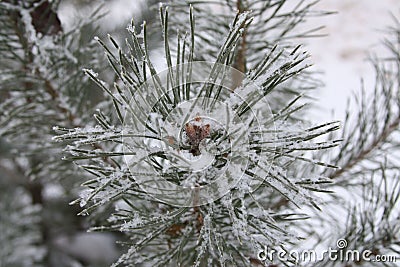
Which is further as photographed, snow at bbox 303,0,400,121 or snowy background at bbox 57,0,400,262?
snow at bbox 303,0,400,121

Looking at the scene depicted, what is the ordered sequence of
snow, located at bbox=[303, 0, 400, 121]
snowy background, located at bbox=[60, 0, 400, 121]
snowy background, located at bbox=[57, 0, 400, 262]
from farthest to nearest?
snow, located at bbox=[303, 0, 400, 121] < snowy background, located at bbox=[60, 0, 400, 121] < snowy background, located at bbox=[57, 0, 400, 262]

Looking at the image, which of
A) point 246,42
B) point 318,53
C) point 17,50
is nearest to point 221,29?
point 246,42

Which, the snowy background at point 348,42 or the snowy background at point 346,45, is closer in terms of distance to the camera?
the snowy background at point 346,45

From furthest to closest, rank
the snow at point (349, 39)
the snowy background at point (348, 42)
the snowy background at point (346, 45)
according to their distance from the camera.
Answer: the snow at point (349, 39), the snowy background at point (348, 42), the snowy background at point (346, 45)

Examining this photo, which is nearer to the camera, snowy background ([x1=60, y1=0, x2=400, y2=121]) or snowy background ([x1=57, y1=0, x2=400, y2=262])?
snowy background ([x1=57, y1=0, x2=400, y2=262])

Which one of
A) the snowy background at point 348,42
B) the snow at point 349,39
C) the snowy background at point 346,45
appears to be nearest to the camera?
the snowy background at point 346,45

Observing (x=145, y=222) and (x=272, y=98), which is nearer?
(x=145, y=222)

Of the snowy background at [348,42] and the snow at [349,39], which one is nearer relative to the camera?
the snowy background at [348,42]

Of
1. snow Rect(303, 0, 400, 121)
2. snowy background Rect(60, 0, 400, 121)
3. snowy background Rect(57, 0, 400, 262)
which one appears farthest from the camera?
snow Rect(303, 0, 400, 121)

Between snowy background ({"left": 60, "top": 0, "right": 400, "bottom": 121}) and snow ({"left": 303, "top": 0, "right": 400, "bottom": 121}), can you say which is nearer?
snowy background ({"left": 60, "top": 0, "right": 400, "bottom": 121})

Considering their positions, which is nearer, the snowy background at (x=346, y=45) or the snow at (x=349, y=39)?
the snowy background at (x=346, y=45)

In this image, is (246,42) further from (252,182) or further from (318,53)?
(318,53)
